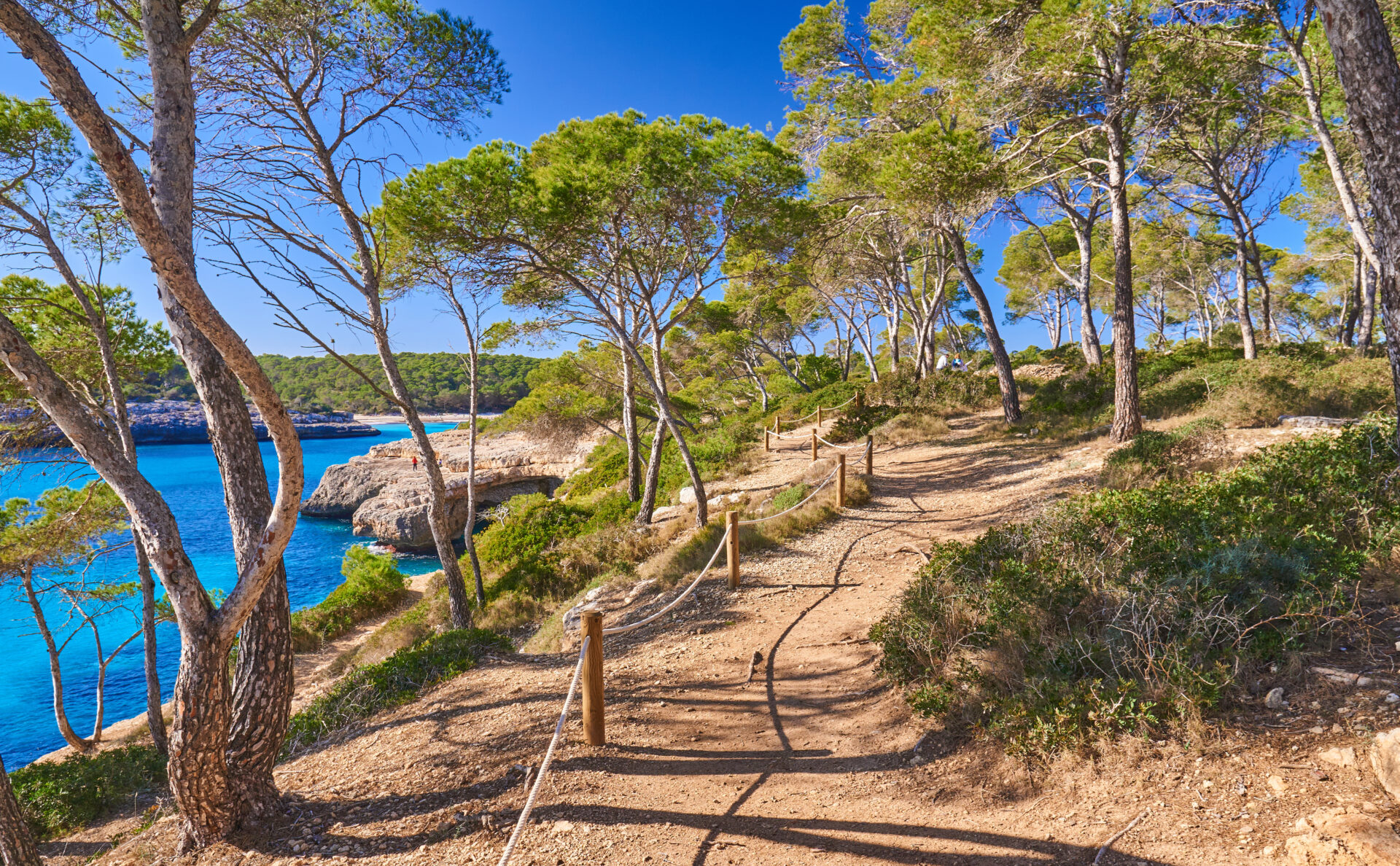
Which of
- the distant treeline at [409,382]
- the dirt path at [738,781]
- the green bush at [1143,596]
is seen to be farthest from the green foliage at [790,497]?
the distant treeline at [409,382]

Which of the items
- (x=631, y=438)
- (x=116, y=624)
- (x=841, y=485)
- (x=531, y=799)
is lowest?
(x=116, y=624)

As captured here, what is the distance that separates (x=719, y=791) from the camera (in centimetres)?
380

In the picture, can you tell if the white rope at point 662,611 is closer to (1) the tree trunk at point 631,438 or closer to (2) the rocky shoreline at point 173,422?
(1) the tree trunk at point 631,438

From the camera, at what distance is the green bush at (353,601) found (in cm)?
1612

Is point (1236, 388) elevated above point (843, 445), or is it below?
above

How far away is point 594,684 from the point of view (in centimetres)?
428

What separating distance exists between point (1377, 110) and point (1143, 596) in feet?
12.8

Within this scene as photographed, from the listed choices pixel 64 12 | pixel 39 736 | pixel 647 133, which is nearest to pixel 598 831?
pixel 64 12

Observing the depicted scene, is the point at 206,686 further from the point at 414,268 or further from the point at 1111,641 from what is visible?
the point at 414,268

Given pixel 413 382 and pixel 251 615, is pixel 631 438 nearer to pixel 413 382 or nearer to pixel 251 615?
pixel 251 615

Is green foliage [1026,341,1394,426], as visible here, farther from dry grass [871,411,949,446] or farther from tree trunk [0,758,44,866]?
tree trunk [0,758,44,866]


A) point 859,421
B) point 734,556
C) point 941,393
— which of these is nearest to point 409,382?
point 859,421

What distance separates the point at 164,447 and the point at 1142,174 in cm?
9430

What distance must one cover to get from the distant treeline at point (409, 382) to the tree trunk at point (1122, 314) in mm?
60984
